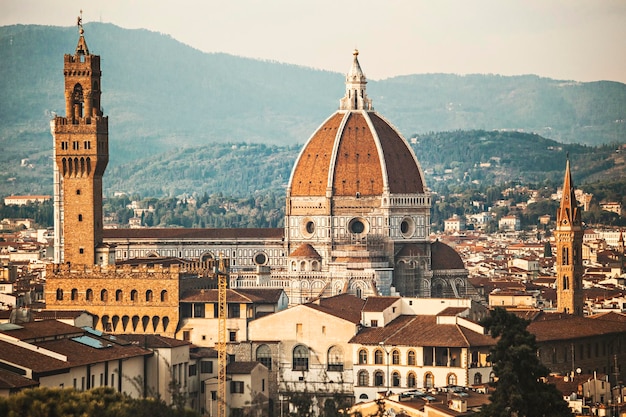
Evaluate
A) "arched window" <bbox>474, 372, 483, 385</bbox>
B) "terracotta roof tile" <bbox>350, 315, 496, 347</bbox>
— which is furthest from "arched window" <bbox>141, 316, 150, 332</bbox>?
"arched window" <bbox>474, 372, 483, 385</bbox>

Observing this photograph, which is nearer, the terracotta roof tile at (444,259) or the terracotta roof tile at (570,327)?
the terracotta roof tile at (570,327)

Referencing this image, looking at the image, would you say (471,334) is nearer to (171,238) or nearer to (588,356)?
(588,356)

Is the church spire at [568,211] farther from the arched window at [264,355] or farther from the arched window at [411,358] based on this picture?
the arched window at [411,358]

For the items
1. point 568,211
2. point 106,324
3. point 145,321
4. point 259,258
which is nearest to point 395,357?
point 145,321

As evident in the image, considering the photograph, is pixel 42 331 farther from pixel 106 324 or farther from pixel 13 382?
pixel 106 324

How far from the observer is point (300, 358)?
87.3 meters

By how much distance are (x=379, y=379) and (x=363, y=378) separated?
80 centimetres

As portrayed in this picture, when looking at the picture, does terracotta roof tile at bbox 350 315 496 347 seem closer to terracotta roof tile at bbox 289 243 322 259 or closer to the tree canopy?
terracotta roof tile at bbox 289 243 322 259

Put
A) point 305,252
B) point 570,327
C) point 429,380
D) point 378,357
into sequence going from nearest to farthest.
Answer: point 429,380 → point 378,357 → point 570,327 → point 305,252

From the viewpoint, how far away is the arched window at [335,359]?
86.1m

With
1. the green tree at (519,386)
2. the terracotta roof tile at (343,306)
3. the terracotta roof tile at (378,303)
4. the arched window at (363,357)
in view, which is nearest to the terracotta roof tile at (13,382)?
the green tree at (519,386)

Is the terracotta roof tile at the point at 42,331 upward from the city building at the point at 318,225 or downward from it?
downward

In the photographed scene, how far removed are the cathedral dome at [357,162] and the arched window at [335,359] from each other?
99.0 ft

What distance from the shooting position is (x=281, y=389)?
82.0 meters
